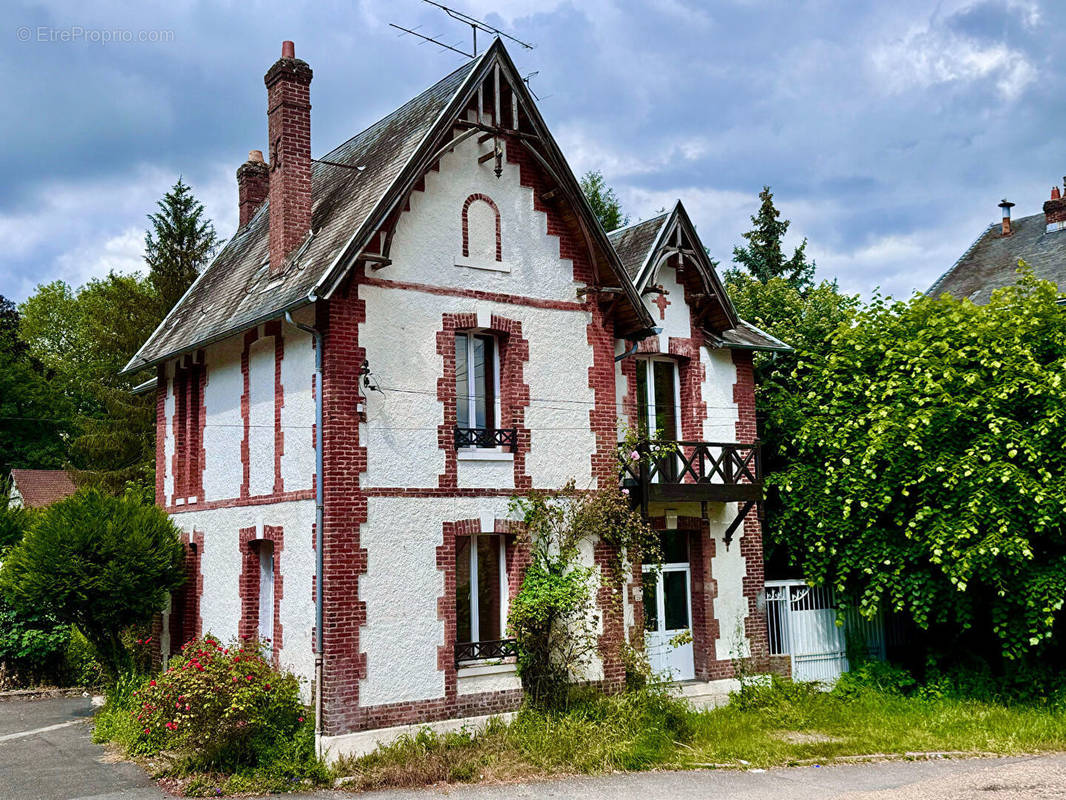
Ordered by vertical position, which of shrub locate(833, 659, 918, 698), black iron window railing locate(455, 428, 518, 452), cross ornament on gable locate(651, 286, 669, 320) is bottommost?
shrub locate(833, 659, 918, 698)

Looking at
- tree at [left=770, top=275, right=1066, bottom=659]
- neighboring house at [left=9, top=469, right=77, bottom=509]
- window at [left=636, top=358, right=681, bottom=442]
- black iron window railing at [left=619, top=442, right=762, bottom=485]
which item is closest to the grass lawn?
tree at [left=770, top=275, right=1066, bottom=659]

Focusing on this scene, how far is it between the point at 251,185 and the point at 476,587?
11.1 m

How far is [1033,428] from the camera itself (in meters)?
15.1

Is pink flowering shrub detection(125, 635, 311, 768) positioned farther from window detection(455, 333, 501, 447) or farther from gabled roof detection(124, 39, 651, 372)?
gabled roof detection(124, 39, 651, 372)

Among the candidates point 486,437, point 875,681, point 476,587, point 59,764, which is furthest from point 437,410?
point 875,681

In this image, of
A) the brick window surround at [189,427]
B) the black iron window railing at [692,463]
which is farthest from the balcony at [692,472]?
the brick window surround at [189,427]

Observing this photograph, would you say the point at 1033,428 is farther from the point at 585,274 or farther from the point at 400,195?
the point at 400,195

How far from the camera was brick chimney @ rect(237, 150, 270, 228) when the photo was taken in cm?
2038

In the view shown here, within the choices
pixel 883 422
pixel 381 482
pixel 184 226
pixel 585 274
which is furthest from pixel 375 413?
pixel 184 226

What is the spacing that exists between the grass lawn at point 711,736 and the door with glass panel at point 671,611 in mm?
881

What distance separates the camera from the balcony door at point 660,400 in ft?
54.2

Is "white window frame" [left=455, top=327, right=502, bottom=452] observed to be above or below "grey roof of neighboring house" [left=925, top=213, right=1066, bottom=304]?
below

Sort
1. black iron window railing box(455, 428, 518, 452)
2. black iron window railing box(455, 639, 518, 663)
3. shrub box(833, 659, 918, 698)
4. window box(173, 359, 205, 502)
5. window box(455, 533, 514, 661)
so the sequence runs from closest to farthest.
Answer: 1. black iron window railing box(455, 639, 518, 663)
2. window box(455, 533, 514, 661)
3. black iron window railing box(455, 428, 518, 452)
4. window box(173, 359, 205, 502)
5. shrub box(833, 659, 918, 698)

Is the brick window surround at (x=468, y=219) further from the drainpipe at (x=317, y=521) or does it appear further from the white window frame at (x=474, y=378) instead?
the drainpipe at (x=317, y=521)
